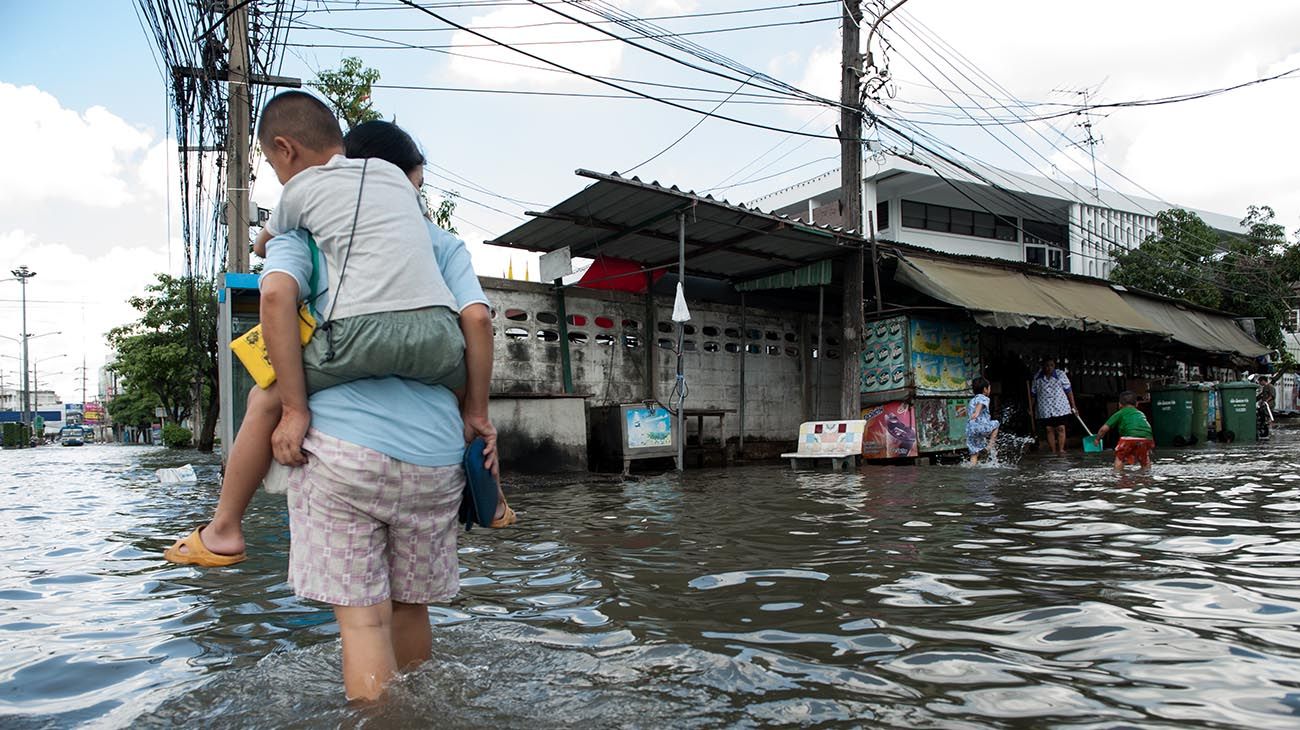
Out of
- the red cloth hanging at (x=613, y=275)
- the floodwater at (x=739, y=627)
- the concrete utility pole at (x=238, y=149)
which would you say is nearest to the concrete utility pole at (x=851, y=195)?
the red cloth hanging at (x=613, y=275)

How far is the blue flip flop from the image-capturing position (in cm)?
217

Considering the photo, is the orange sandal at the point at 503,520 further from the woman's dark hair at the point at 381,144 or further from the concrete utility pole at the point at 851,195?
the concrete utility pole at the point at 851,195

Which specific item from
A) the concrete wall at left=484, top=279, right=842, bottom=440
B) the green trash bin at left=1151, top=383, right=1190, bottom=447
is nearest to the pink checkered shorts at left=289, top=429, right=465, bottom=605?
the concrete wall at left=484, top=279, right=842, bottom=440

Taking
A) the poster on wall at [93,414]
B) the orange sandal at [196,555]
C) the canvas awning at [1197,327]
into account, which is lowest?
the poster on wall at [93,414]

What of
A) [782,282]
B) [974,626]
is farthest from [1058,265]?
[974,626]

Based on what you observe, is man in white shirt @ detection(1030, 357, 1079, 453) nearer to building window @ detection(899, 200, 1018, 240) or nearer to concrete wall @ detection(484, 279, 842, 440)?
concrete wall @ detection(484, 279, 842, 440)

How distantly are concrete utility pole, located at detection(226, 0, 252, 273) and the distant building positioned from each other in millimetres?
21473

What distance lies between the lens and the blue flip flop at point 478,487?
217 cm

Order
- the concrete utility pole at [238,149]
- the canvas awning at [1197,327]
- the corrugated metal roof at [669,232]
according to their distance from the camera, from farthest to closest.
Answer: the canvas awning at [1197,327], the concrete utility pole at [238,149], the corrugated metal roof at [669,232]

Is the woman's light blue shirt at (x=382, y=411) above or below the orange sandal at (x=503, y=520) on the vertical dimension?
above

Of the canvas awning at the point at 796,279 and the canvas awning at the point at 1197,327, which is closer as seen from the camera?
the canvas awning at the point at 796,279

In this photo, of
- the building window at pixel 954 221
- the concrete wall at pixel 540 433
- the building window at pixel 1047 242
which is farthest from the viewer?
the building window at pixel 1047 242

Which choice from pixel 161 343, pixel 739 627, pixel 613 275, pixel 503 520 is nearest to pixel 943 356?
pixel 613 275

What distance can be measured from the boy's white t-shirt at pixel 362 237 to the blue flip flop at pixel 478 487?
41 centimetres
